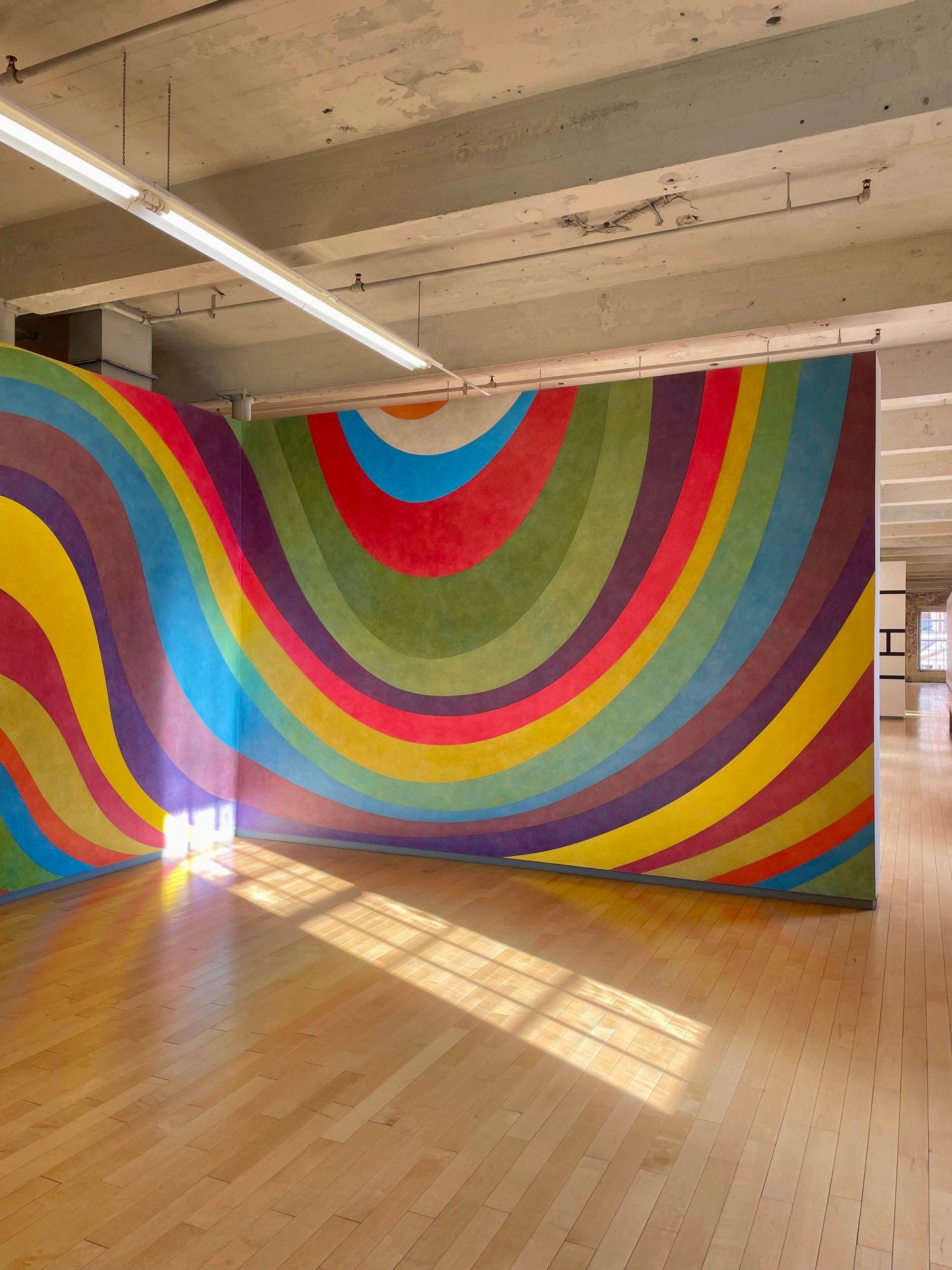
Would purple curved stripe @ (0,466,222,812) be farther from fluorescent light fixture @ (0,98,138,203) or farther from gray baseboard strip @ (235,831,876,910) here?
fluorescent light fixture @ (0,98,138,203)

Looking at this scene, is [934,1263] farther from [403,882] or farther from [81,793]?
[81,793]

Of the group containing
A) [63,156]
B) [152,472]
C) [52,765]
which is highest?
[63,156]

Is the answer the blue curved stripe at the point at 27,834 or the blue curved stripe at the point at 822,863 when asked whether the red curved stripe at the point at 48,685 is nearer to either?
the blue curved stripe at the point at 27,834

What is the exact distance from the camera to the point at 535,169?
469cm

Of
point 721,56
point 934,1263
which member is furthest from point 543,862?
point 721,56

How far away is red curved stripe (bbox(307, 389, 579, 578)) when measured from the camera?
6.56 meters

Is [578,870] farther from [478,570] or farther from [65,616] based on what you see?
[65,616]

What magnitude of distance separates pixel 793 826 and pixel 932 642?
29437 millimetres

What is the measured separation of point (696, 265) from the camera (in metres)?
6.66

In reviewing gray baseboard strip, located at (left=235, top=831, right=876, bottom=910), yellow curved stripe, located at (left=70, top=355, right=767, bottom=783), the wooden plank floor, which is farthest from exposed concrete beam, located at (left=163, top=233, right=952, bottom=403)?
the wooden plank floor

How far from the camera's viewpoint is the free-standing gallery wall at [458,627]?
19.0 feet

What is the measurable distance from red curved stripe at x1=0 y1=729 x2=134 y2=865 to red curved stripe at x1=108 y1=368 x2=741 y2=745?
1.87m

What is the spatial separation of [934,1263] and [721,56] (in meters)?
4.50

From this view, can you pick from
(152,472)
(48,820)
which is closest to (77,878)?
(48,820)
